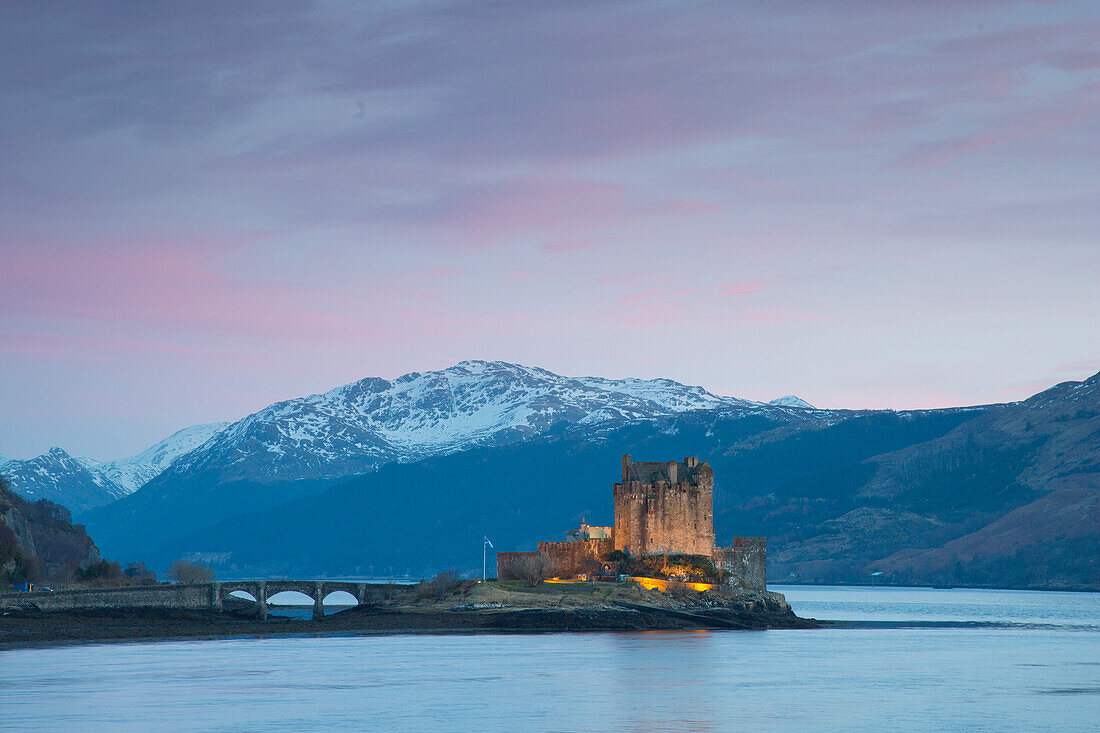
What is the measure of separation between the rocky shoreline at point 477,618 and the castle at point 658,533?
4206 millimetres

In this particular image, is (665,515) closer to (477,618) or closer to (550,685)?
(477,618)

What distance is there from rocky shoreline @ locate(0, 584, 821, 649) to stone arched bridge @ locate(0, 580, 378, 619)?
4.36ft

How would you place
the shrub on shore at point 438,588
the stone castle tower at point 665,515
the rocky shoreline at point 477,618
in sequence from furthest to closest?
the shrub on shore at point 438,588
the stone castle tower at point 665,515
the rocky shoreline at point 477,618

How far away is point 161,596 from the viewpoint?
151875 millimetres

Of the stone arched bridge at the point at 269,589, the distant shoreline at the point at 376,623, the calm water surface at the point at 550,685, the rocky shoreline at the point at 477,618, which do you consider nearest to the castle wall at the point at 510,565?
the rocky shoreline at the point at 477,618

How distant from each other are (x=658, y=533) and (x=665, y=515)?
77.8 inches

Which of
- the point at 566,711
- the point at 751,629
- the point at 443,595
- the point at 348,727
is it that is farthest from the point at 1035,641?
the point at 348,727

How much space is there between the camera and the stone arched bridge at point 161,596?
137000 millimetres

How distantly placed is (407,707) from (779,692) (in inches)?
968

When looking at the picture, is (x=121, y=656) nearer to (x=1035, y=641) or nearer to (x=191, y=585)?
(x=191, y=585)

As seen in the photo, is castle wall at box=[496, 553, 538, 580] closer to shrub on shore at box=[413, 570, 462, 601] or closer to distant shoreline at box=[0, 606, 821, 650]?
shrub on shore at box=[413, 570, 462, 601]

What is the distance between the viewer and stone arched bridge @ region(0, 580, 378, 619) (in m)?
137

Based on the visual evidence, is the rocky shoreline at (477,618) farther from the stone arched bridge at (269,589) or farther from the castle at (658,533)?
the stone arched bridge at (269,589)

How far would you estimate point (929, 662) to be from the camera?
121188mm
